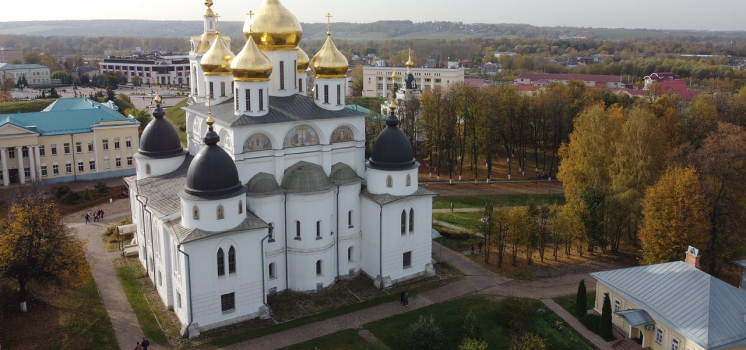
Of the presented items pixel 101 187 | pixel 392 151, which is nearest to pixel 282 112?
pixel 392 151

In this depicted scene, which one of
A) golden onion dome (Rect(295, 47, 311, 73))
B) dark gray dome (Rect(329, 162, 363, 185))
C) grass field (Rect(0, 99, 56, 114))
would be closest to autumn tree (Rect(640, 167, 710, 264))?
dark gray dome (Rect(329, 162, 363, 185))

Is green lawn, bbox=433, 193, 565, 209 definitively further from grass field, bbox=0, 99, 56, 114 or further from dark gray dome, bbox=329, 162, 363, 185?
grass field, bbox=0, 99, 56, 114

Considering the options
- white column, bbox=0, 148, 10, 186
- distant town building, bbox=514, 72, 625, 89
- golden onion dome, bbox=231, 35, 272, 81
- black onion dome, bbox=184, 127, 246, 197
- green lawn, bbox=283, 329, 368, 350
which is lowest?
green lawn, bbox=283, 329, 368, 350

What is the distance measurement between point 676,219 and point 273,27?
1719 centimetres

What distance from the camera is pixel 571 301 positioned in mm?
21984

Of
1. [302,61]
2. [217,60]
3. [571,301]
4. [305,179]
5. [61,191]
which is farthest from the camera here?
[61,191]

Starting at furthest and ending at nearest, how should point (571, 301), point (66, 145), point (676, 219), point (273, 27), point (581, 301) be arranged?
1. point (66, 145)
2. point (273, 27)
3. point (676, 219)
4. point (571, 301)
5. point (581, 301)

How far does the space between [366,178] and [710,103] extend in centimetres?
2895

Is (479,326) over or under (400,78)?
under

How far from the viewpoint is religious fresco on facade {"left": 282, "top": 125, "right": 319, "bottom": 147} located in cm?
2209

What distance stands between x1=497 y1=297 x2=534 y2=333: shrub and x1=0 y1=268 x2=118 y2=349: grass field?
501 inches

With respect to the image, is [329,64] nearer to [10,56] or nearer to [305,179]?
[305,179]

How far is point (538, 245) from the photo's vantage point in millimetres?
26594

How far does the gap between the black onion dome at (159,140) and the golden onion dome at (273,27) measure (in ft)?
17.2
